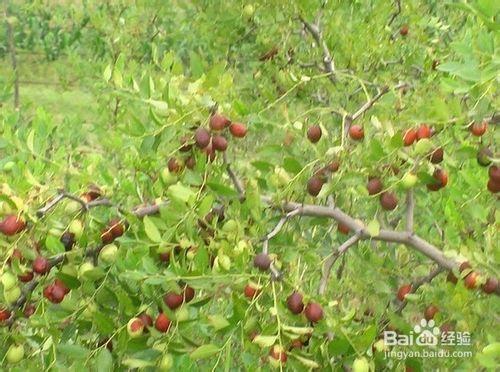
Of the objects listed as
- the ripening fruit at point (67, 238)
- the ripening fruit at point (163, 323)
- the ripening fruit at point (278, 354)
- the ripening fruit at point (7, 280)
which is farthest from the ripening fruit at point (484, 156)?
the ripening fruit at point (7, 280)

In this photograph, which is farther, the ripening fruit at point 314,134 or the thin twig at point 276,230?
the ripening fruit at point 314,134

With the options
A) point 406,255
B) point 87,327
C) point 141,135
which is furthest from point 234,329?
point 406,255

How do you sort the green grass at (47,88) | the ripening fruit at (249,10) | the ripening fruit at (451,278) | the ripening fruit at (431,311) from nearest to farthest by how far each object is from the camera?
the ripening fruit at (451,278)
the ripening fruit at (431,311)
the ripening fruit at (249,10)
the green grass at (47,88)

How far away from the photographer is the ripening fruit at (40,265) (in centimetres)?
142

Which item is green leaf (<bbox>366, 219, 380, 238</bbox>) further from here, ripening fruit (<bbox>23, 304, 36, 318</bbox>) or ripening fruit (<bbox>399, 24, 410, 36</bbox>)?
ripening fruit (<bbox>399, 24, 410, 36</bbox>)

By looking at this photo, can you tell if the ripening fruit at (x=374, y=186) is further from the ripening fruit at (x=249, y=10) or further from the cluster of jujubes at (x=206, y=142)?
the ripening fruit at (x=249, y=10)

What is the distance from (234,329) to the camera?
1.34 meters

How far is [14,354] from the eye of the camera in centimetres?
151

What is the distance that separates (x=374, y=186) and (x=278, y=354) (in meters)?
0.37

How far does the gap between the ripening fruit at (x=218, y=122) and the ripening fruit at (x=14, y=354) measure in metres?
0.53

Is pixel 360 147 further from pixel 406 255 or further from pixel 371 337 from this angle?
pixel 406 255

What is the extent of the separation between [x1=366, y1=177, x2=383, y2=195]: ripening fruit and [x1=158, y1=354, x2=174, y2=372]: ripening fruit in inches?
18.1

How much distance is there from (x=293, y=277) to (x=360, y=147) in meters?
0.29

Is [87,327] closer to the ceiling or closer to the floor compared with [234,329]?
closer to the floor
